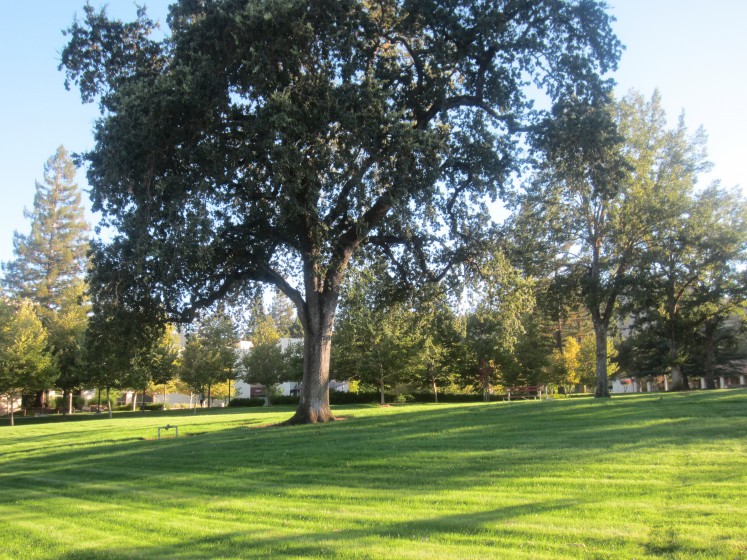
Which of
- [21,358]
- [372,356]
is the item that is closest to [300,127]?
[372,356]

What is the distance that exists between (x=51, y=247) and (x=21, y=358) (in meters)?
30.9

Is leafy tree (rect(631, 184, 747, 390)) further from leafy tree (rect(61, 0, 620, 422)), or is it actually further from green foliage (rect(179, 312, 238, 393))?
green foliage (rect(179, 312, 238, 393))

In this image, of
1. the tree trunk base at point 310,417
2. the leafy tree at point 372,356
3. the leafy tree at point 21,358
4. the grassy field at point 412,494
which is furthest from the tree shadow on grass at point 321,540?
the leafy tree at point 21,358

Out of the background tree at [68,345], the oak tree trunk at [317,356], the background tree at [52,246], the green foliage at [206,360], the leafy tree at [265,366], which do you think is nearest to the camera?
the oak tree trunk at [317,356]

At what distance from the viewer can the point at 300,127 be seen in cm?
1534

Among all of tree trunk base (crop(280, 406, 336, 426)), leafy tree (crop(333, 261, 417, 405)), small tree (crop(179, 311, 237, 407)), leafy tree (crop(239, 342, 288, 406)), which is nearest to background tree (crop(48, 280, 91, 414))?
small tree (crop(179, 311, 237, 407))

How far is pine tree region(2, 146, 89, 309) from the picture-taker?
6975 centimetres

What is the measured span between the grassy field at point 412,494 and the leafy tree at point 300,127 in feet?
17.8

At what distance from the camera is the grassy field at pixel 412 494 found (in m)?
6.39

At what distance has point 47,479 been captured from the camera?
12891 mm

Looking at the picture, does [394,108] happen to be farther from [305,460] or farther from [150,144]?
[305,460]

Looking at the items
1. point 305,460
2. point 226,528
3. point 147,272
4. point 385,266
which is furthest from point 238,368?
point 226,528

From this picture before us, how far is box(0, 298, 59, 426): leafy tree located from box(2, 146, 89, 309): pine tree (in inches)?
879

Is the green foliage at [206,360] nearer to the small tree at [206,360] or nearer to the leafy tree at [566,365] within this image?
the small tree at [206,360]
